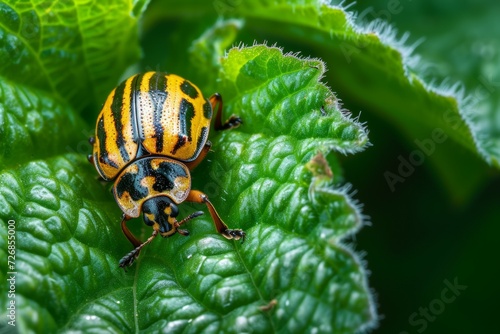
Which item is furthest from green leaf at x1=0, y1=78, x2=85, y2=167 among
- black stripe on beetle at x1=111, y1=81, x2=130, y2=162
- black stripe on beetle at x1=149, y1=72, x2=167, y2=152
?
black stripe on beetle at x1=149, y1=72, x2=167, y2=152

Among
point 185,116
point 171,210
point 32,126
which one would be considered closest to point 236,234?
point 171,210

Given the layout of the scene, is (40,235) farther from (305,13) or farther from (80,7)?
(305,13)

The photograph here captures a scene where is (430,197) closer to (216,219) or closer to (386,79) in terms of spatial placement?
(386,79)

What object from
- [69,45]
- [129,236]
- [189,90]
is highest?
[189,90]

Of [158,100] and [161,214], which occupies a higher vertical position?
[158,100]

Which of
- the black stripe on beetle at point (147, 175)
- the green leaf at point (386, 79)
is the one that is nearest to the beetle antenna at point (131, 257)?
the black stripe on beetle at point (147, 175)

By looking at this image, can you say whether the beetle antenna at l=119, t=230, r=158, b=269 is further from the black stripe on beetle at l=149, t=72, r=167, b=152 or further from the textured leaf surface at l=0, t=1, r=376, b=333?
the black stripe on beetle at l=149, t=72, r=167, b=152
